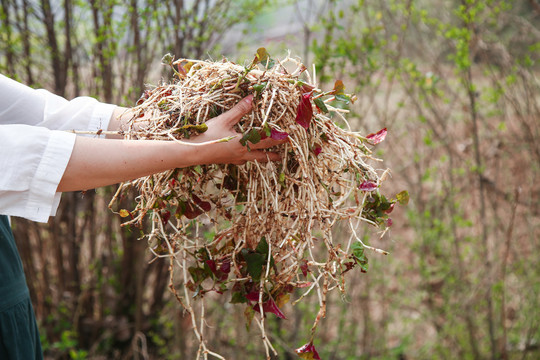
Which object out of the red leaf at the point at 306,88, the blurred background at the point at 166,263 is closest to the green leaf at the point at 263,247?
the red leaf at the point at 306,88

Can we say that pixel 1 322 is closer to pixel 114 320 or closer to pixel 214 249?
pixel 214 249

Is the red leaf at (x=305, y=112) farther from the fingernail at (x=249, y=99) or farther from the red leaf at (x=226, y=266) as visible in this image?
the red leaf at (x=226, y=266)

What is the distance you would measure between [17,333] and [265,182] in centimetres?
74

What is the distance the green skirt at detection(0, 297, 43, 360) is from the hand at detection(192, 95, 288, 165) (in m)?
0.65

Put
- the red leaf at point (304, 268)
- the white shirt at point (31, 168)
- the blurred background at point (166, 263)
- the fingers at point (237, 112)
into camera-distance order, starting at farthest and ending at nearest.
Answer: the blurred background at point (166, 263), the red leaf at point (304, 268), the fingers at point (237, 112), the white shirt at point (31, 168)

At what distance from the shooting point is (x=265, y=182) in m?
1.15

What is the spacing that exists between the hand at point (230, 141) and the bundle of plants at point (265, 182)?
19 mm

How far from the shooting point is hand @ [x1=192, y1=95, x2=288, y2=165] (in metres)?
1.08

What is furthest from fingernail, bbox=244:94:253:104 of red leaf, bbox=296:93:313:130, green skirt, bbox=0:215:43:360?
green skirt, bbox=0:215:43:360

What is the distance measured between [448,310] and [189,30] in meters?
2.21

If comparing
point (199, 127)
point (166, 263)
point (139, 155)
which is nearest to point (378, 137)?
point (199, 127)

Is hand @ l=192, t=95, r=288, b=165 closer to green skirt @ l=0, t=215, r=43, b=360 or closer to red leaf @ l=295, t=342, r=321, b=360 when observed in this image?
red leaf @ l=295, t=342, r=321, b=360

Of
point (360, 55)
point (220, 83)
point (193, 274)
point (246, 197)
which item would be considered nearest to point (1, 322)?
point (193, 274)

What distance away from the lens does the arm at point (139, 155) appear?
40.7 inches
